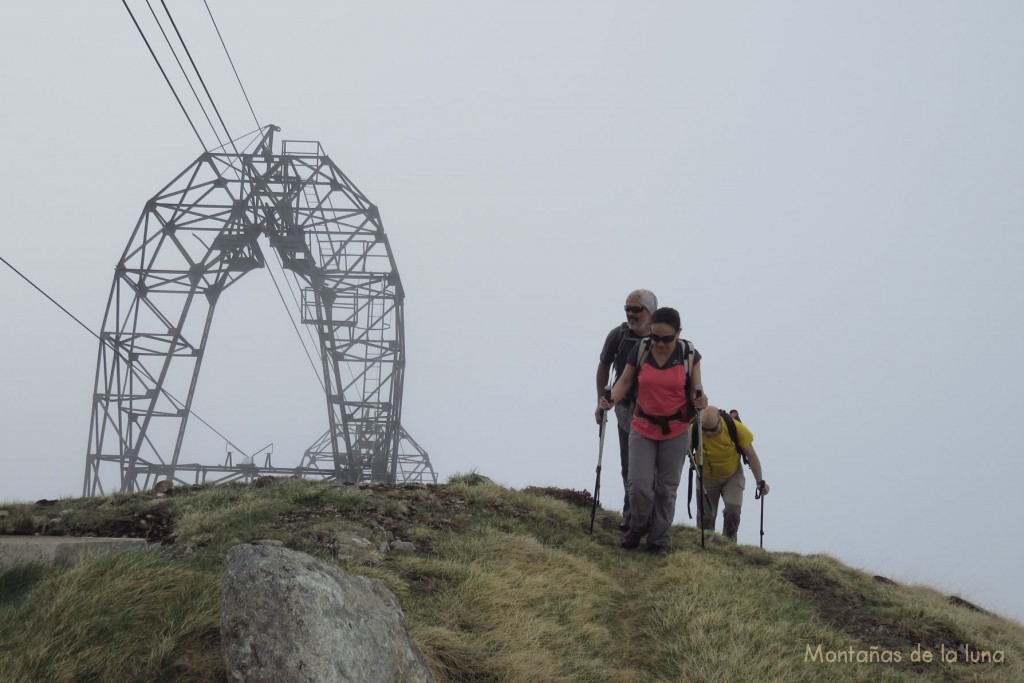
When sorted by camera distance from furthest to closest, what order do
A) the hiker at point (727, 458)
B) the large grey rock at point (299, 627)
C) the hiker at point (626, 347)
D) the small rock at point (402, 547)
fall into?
the hiker at point (727, 458) → the hiker at point (626, 347) → the small rock at point (402, 547) → the large grey rock at point (299, 627)

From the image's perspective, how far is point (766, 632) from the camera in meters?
6.99

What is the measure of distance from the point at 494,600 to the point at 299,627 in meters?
2.57

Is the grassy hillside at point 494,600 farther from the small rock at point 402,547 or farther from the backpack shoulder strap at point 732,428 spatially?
the backpack shoulder strap at point 732,428

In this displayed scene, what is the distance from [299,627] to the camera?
14.9 ft

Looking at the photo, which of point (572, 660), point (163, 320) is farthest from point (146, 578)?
point (163, 320)

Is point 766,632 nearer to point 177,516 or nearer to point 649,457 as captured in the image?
point 649,457

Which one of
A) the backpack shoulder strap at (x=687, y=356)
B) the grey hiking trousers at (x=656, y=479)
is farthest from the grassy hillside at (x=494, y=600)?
the backpack shoulder strap at (x=687, y=356)

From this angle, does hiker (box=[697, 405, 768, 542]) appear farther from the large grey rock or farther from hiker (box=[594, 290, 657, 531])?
the large grey rock

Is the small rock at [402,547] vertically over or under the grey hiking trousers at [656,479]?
under

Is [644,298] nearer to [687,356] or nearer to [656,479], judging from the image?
[687,356]

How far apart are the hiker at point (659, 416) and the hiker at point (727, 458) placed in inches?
77.2

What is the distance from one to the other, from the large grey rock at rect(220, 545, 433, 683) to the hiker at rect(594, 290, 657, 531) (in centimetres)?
538

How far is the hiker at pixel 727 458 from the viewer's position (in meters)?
11.8

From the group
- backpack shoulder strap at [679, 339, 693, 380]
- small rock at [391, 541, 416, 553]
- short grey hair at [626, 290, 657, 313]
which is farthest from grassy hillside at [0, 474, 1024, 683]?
short grey hair at [626, 290, 657, 313]
